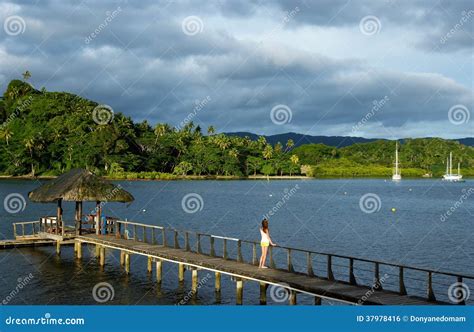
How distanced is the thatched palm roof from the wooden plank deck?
3219 millimetres

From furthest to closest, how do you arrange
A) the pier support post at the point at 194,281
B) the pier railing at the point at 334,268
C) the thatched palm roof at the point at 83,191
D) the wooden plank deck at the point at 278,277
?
1. the thatched palm roof at the point at 83,191
2. the pier support post at the point at 194,281
3. the pier railing at the point at 334,268
4. the wooden plank deck at the point at 278,277

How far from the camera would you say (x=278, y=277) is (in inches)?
834

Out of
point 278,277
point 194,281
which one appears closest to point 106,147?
point 194,281

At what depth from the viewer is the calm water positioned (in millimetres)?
27413

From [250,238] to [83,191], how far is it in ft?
60.5

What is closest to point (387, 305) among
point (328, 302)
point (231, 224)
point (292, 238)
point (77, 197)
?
point (328, 302)

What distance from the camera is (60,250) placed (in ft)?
124

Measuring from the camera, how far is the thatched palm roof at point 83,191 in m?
32.6

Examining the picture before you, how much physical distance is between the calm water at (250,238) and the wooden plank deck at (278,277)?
5.93ft

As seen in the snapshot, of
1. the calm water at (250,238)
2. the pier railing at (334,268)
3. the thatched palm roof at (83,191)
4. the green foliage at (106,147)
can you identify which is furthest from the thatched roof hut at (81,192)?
the green foliage at (106,147)

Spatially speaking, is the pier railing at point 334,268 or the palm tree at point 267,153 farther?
the palm tree at point 267,153

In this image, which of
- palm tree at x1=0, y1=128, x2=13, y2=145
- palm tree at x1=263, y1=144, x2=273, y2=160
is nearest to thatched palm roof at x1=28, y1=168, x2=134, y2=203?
palm tree at x1=0, y1=128, x2=13, y2=145

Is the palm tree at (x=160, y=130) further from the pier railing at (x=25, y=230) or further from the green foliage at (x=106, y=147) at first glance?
the pier railing at (x=25, y=230)

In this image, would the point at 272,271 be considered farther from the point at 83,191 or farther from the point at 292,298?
the point at 83,191
